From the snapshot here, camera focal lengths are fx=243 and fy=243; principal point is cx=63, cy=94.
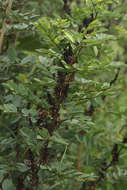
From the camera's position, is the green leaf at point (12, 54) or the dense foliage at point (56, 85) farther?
the green leaf at point (12, 54)

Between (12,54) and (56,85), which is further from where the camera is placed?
(12,54)

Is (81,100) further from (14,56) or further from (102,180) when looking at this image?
(102,180)

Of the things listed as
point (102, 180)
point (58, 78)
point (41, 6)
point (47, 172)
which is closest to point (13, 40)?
point (41, 6)

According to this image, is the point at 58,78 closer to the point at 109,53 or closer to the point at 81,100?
the point at 81,100

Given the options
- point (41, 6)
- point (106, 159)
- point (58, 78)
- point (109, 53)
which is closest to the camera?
point (58, 78)

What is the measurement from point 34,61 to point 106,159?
1.74 ft

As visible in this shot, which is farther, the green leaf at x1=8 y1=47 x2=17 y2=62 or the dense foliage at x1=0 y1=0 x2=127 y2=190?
the green leaf at x1=8 y1=47 x2=17 y2=62

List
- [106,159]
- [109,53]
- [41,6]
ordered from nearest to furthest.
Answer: [109,53]
[106,159]
[41,6]

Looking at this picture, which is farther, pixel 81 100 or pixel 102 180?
pixel 102 180

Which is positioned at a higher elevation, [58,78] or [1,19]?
[1,19]

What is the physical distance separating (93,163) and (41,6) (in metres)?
0.85

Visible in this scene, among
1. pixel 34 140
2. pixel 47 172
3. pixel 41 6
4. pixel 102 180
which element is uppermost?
pixel 41 6

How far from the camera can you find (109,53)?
2.62ft

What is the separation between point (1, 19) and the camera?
0.84m
